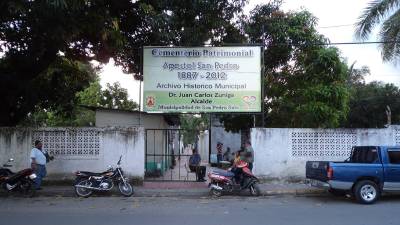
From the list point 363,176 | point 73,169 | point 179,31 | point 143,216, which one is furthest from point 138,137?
point 363,176

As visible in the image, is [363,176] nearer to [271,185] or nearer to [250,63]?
[271,185]

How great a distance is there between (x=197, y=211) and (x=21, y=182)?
6193 mm

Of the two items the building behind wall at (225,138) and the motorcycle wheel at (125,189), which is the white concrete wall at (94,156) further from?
the building behind wall at (225,138)

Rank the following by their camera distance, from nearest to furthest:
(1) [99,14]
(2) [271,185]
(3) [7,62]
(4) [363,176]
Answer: (4) [363,176], (1) [99,14], (2) [271,185], (3) [7,62]

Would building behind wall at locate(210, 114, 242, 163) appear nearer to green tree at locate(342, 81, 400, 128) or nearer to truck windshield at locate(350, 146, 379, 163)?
green tree at locate(342, 81, 400, 128)

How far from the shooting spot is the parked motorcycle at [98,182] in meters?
14.4

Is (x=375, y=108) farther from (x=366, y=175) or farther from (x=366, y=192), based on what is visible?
(x=366, y=192)

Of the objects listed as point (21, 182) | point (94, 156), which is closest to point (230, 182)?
point (94, 156)

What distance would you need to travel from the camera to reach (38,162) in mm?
14992

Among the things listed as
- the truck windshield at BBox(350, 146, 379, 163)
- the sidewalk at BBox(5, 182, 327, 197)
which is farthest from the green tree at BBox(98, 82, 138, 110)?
Result: the truck windshield at BBox(350, 146, 379, 163)

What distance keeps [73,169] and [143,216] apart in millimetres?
6594

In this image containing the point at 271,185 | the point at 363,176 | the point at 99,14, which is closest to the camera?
the point at 363,176

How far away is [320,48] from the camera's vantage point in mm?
19656

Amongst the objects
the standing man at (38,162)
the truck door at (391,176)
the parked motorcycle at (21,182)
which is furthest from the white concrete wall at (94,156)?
the truck door at (391,176)
